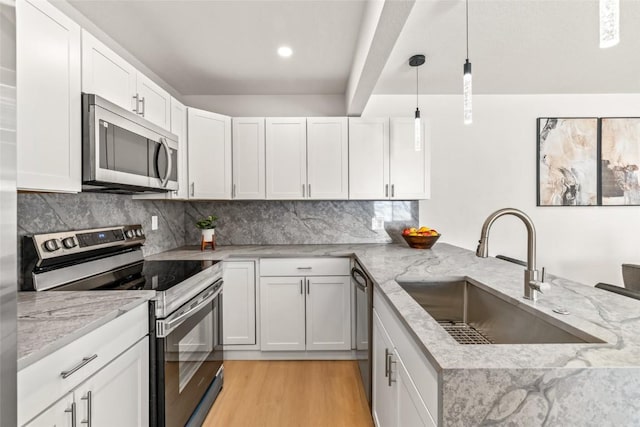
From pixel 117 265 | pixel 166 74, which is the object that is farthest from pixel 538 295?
pixel 166 74

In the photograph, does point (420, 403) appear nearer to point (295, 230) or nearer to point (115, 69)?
point (115, 69)

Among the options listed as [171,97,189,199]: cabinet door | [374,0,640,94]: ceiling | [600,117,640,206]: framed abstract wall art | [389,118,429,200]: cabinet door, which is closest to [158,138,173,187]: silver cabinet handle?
[171,97,189,199]: cabinet door

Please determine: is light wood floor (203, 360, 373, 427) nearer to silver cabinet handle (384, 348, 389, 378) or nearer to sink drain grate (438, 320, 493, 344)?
silver cabinet handle (384, 348, 389, 378)

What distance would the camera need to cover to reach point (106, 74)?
161 cm

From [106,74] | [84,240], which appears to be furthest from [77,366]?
[106,74]

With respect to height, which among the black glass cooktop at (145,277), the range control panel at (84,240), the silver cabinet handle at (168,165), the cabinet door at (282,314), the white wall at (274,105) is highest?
the white wall at (274,105)

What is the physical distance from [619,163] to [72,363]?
Result: 15.3 ft

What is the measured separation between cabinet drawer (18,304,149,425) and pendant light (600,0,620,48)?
5.75 feet

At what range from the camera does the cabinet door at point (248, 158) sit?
2.96 metres

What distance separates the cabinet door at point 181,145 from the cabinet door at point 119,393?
1.43m

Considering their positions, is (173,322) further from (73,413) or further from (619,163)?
(619,163)

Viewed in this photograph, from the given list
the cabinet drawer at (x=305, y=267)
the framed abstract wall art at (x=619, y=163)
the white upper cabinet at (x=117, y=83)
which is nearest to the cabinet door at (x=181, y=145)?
the white upper cabinet at (x=117, y=83)

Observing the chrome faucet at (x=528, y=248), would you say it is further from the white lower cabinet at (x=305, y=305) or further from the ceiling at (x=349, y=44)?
the white lower cabinet at (x=305, y=305)

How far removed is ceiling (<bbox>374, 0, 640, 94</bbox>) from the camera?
1.94m
